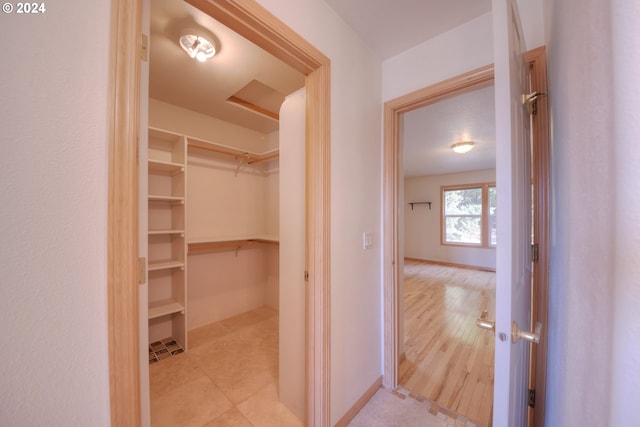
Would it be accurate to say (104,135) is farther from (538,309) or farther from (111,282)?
(538,309)

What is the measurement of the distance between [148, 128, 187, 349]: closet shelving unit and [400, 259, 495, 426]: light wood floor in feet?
7.32

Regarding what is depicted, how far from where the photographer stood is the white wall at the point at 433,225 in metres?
5.66

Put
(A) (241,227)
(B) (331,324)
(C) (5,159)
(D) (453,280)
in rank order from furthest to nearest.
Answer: (D) (453,280) → (A) (241,227) → (B) (331,324) → (C) (5,159)

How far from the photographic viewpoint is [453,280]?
468 centimetres

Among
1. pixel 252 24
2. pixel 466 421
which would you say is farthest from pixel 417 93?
pixel 466 421

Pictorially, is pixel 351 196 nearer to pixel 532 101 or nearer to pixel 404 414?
pixel 532 101

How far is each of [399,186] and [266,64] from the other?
1.48 m

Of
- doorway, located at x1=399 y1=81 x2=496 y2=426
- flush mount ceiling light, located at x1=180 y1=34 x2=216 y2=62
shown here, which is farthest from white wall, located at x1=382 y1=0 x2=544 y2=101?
flush mount ceiling light, located at x1=180 y1=34 x2=216 y2=62

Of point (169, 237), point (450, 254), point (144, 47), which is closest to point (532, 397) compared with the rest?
point (144, 47)

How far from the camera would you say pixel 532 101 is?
1.04 metres

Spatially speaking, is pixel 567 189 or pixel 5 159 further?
pixel 567 189

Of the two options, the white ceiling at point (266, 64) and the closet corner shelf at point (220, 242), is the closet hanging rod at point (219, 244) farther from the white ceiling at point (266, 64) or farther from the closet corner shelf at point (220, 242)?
the white ceiling at point (266, 64)

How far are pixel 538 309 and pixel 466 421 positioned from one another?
90cm

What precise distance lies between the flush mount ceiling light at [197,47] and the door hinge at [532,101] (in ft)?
6.24
